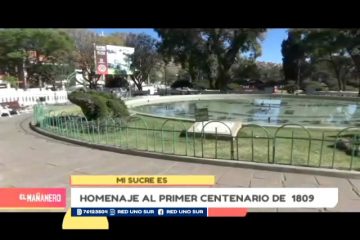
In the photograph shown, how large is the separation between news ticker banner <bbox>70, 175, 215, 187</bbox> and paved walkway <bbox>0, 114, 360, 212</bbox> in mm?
302

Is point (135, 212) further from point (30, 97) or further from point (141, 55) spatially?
point (141, 55)

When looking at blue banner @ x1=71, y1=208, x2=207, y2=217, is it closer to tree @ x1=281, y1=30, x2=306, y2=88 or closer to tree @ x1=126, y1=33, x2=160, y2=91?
tree @ x1=126, y1=33, x2=160, y2=91

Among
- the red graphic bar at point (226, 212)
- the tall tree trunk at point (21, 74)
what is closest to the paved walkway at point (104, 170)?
the red graphic bar at point (226, 212)

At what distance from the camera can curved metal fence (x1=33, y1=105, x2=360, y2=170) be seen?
673cm

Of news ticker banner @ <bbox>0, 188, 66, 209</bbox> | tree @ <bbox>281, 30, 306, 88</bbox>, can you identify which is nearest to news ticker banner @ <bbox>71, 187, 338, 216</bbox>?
news ticker banner @ <bbox>0, 188, 66, 209</bbox>

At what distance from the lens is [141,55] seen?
132 feet

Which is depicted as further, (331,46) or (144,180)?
(331,46)

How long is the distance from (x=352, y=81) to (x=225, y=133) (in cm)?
4043

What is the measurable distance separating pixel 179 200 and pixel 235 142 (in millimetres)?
4737

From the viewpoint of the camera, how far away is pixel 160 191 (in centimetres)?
424

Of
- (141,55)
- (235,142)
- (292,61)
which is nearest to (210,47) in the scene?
(141,55)

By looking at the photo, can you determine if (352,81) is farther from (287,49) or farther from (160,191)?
(160,191)
